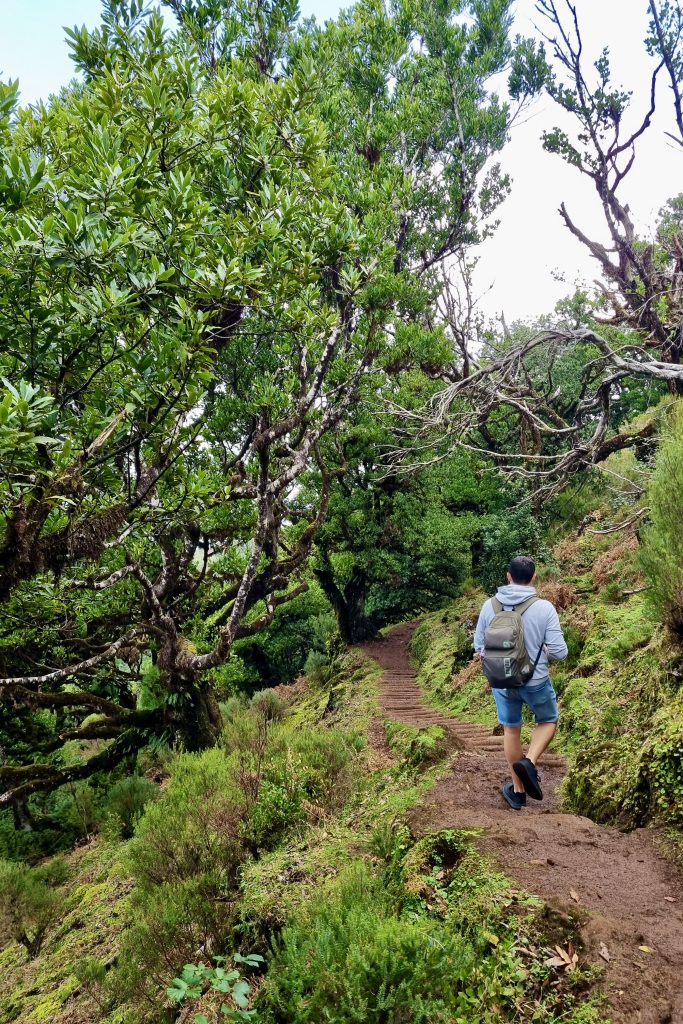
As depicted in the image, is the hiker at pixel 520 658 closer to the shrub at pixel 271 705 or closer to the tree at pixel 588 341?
the tree at pixel 588 341

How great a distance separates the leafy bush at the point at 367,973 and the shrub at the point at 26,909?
19.1ft

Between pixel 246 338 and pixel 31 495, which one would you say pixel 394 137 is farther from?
pixel 31 495

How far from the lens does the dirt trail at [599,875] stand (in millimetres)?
2422

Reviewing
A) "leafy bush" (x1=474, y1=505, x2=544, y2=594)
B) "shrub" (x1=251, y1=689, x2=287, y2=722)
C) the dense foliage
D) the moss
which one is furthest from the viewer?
"shrub" (x1=251, y1=689, x2=287, y2=722)

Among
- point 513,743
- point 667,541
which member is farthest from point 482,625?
point 667,541

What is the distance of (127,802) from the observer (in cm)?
962

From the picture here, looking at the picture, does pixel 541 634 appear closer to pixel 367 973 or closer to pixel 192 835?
pixel 367 973

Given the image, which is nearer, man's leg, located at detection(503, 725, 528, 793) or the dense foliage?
the dense foliage

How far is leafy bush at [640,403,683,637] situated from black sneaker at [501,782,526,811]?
6.23 ft

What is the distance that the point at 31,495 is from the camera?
11.1ft

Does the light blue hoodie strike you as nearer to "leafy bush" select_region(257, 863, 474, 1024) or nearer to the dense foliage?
the dense foliage

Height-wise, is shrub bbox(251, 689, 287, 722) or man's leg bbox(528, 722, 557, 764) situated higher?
man's leg bbox(528, 722, 557, 764)

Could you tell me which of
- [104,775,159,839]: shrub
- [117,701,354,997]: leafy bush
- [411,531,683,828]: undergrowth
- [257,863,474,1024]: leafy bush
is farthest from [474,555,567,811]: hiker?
[104,775,159,839]: shrub

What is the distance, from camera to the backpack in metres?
4.09
